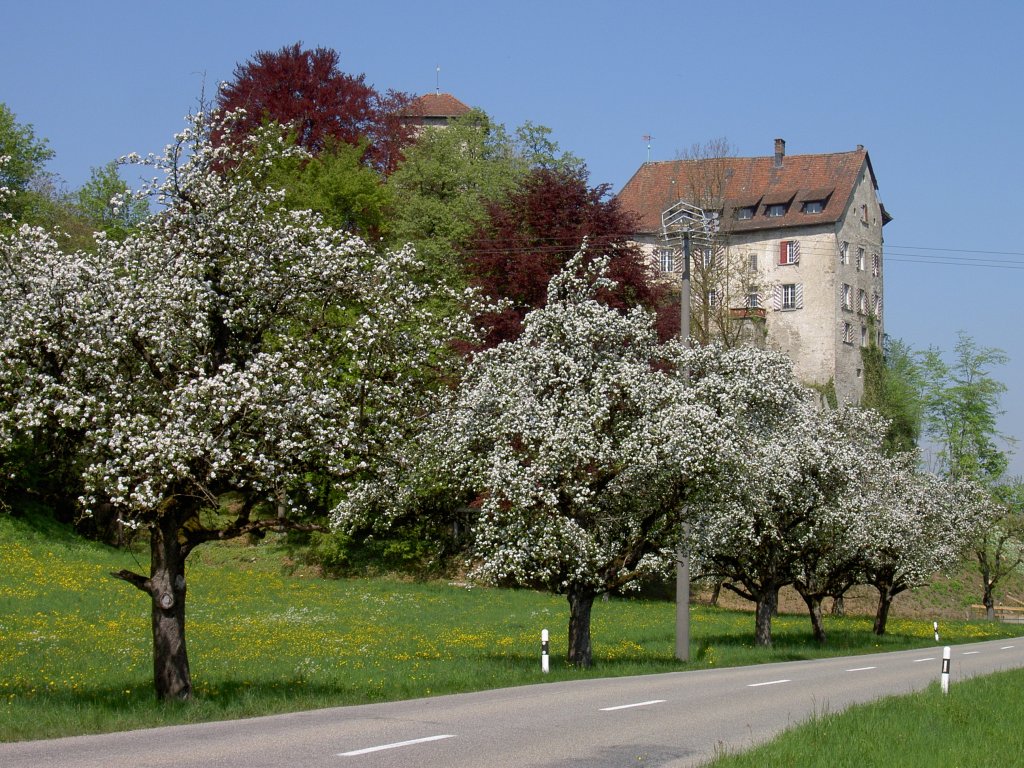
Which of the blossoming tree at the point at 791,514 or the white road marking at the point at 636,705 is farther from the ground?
the blossoming tree at the point at 791,514

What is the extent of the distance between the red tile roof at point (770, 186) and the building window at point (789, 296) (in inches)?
179

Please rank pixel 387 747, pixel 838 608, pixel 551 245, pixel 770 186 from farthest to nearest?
1. pixel 770 186
2. pixel 838 608
3. pixel 551 245
4. pixel 387 747

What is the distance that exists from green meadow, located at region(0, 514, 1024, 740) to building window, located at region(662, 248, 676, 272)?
101 ft

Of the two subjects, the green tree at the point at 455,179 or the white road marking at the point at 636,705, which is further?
the green tree at the point at 455,179

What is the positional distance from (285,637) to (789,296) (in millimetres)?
63033

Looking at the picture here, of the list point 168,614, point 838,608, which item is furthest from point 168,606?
point 838,608

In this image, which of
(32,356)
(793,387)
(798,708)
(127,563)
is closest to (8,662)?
(32,356)

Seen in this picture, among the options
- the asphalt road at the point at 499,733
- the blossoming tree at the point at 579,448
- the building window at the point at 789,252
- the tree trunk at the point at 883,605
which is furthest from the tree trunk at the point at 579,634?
the building window at the point at 789,252

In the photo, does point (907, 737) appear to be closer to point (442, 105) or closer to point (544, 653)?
point (544, 653)

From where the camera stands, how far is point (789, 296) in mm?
84562

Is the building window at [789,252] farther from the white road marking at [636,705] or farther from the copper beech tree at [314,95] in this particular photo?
the white road marking at [636,705]

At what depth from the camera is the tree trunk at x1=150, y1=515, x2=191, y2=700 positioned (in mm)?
15531

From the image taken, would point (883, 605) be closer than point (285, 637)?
No

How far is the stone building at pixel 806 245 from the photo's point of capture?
81.8 m
